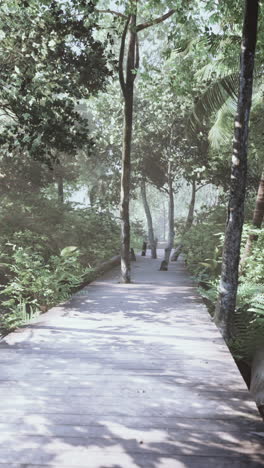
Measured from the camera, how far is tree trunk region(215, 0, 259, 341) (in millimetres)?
6273

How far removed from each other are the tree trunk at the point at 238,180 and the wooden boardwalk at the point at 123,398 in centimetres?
51

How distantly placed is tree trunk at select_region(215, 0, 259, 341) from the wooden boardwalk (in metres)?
0.51

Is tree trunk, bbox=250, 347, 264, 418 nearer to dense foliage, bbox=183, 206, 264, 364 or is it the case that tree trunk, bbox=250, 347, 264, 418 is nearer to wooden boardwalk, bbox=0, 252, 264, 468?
dense foliage, bbox=183, 206, 264, 364

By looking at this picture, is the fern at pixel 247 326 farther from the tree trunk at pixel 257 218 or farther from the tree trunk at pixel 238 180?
the tree trunk at pixel 257 218

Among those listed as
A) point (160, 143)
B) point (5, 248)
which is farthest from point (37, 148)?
point (160, 143)

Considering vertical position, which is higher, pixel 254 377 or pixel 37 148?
pixel 37 148

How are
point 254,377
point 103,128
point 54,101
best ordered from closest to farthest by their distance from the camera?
point 254,377 < point 54,101 < point 103,128

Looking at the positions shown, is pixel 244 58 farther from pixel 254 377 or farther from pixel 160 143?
pixel 160 143

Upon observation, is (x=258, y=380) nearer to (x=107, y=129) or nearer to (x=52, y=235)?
(x=52, y=235)

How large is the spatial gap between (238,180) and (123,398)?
4155 millimetres

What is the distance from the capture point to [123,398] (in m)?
4.13

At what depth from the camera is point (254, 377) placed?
5633mm

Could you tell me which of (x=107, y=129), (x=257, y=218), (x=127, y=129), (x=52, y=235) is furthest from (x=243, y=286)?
(x=107, y=129)

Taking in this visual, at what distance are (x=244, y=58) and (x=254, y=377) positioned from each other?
525 centimetres
